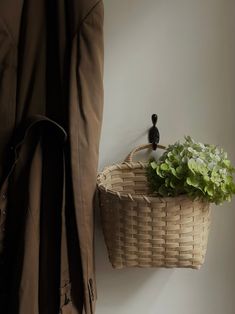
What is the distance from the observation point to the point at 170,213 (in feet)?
2.87

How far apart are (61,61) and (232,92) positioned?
17.5 inches

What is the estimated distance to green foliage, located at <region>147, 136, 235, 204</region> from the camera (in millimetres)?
857

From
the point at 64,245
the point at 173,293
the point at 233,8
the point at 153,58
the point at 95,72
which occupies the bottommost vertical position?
the point at 173,293

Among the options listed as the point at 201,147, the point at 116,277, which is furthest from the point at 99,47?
the point at 116,277

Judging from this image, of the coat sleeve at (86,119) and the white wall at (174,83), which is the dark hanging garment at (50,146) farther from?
the white wall at (174,83)

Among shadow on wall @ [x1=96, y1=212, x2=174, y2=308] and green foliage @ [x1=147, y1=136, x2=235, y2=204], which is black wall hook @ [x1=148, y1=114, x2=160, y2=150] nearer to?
green foliage @ [x1=147, y1=136, x2=235, y2=204]

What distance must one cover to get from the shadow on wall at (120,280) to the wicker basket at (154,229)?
6.3 inches

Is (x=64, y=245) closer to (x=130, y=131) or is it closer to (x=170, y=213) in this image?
(x=170, y=213)

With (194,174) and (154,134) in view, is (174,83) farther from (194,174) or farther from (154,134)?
(194,174)

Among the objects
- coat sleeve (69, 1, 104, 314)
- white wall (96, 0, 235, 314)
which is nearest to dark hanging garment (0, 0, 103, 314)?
coat sleeve (69, 1, 104, 314)

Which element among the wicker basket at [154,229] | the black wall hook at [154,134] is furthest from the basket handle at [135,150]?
the wicker basket at [154,229]

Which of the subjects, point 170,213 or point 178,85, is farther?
point 178,85

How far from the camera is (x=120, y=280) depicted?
113cm

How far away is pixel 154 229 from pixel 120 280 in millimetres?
309
